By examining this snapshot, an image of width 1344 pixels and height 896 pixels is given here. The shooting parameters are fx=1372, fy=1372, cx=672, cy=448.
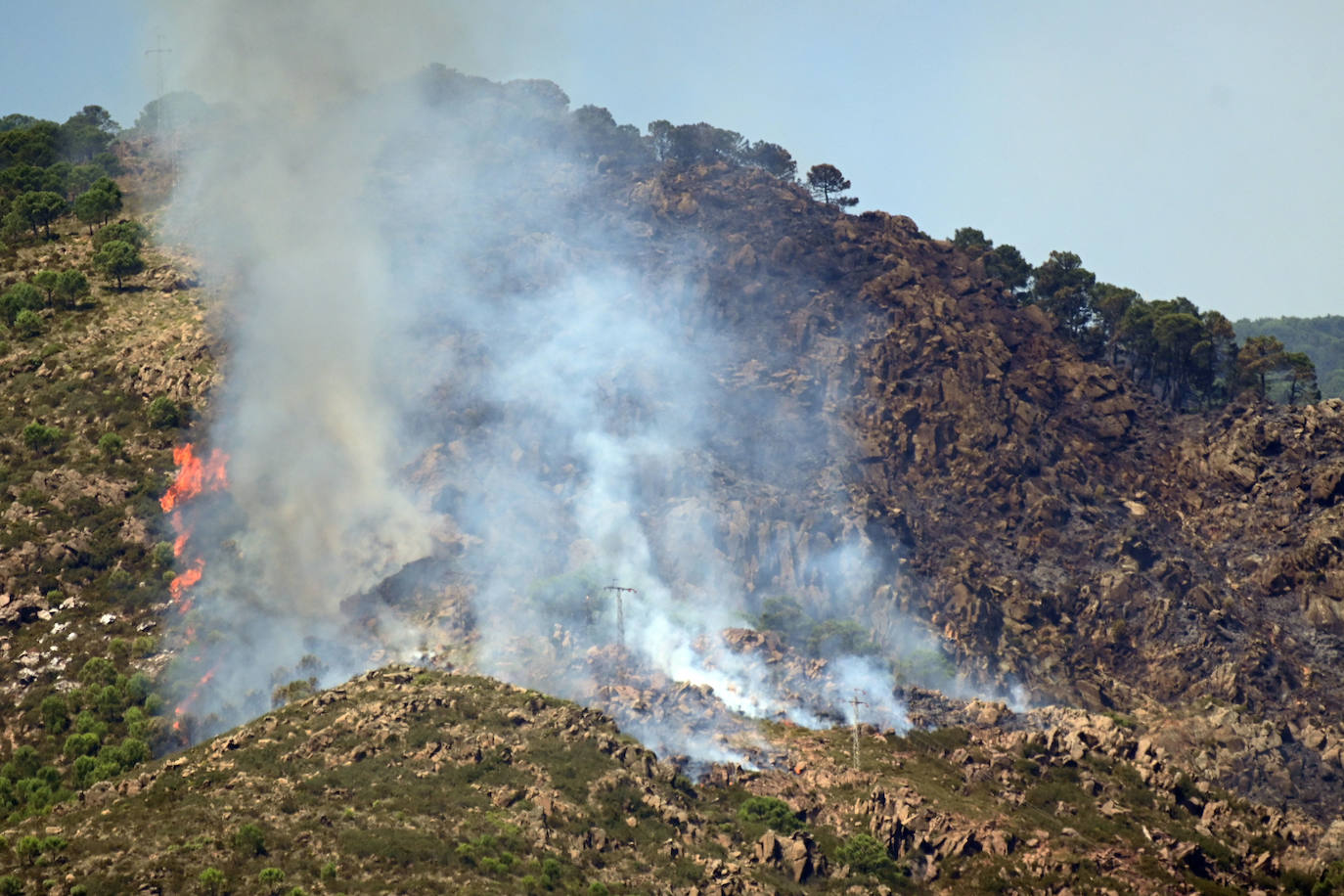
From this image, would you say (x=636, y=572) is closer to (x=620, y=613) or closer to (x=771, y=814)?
(x=620, y=613)

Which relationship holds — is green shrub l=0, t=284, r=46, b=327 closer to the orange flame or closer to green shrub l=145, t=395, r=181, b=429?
green shrub l=145, t=395, r=181, b=429

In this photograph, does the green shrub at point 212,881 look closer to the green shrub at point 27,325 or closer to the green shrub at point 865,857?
the green shrub at point 865,857

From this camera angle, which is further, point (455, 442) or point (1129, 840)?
point (455, 442)

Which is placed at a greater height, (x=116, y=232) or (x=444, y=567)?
(x=116, y=232)

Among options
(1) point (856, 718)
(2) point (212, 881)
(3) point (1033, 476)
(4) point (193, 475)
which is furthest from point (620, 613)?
(2) point (212, 881)

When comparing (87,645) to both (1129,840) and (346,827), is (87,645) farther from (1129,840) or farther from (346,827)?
(1129,840)

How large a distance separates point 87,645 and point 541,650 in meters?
39.7

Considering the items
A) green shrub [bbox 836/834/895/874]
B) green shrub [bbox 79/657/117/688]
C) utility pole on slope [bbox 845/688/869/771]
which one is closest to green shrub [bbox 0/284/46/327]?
green shrub [bbox 79/657/117/688]

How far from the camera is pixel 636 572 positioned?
447ft

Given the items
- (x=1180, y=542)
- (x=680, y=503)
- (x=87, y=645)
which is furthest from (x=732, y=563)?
(x=87, y=645)

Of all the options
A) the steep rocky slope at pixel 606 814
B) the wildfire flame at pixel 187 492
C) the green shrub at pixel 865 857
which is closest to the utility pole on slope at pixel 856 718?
the steep rocky slope at pixel 606 814

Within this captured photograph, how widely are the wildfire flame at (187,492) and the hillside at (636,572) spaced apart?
68 cm

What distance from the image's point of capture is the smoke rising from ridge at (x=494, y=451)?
126312mm

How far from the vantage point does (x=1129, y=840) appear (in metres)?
105
